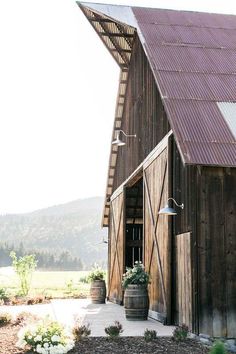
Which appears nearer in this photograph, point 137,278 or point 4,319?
point 4,319

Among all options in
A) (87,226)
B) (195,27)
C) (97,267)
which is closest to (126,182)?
(97,267)

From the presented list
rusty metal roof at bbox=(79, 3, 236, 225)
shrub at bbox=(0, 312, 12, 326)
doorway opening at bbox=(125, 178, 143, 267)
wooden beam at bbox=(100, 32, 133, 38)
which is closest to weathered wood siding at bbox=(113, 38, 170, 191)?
wooden beam at bbox=(100, 32, 133, 38)

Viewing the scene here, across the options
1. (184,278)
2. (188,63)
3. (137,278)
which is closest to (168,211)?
(184,278)

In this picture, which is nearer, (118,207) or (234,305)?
(234,305)

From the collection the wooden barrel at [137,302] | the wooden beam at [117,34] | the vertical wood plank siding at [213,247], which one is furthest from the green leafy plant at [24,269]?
the vertical wood plank siding at [213,247]

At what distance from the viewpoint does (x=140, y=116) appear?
704 inches

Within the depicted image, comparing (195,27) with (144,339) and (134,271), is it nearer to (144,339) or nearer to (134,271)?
(134,271)

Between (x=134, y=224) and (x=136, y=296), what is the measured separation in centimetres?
1003

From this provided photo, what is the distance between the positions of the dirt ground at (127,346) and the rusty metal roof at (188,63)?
3493 mm

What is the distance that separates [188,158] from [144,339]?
3605mm

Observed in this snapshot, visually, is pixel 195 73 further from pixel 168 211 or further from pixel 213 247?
pixel 213 247

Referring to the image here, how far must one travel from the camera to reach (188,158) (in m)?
11.1

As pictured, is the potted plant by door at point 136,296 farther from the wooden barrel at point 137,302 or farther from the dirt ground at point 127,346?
the dirt ground at point 127,346

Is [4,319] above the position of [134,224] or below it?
below
